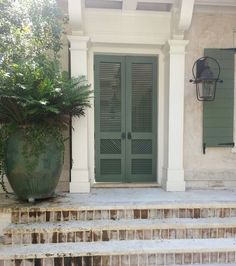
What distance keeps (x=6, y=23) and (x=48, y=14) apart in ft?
2.09

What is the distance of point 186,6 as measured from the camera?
365 centimetres

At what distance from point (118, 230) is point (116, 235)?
2.2 inches

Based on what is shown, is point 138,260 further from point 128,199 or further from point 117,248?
point 128,199

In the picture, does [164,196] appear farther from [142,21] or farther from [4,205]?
[142,21]

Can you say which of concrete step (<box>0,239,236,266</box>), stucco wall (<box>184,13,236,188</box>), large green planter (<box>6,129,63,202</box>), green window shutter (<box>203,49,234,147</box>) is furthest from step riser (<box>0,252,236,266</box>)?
green window shutter (<box>203,49,234,147</box>)

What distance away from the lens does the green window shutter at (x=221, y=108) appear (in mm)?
4109

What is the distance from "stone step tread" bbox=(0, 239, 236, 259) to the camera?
2.66 m

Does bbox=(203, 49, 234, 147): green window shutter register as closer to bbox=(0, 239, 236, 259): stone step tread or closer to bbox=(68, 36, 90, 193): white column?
bbox=(0, 239, 236, 259): stone step tread

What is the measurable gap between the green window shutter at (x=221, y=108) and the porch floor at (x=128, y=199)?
81 cm

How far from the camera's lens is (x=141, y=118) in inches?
169

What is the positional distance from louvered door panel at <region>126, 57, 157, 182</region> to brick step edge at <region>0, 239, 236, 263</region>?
5.01ft

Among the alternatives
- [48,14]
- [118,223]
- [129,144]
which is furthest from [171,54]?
[118,223]

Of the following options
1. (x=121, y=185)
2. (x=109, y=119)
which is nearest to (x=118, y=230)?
(x=121, y=185)

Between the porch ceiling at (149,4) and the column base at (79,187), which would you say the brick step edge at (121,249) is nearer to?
the column base at (79,187)
